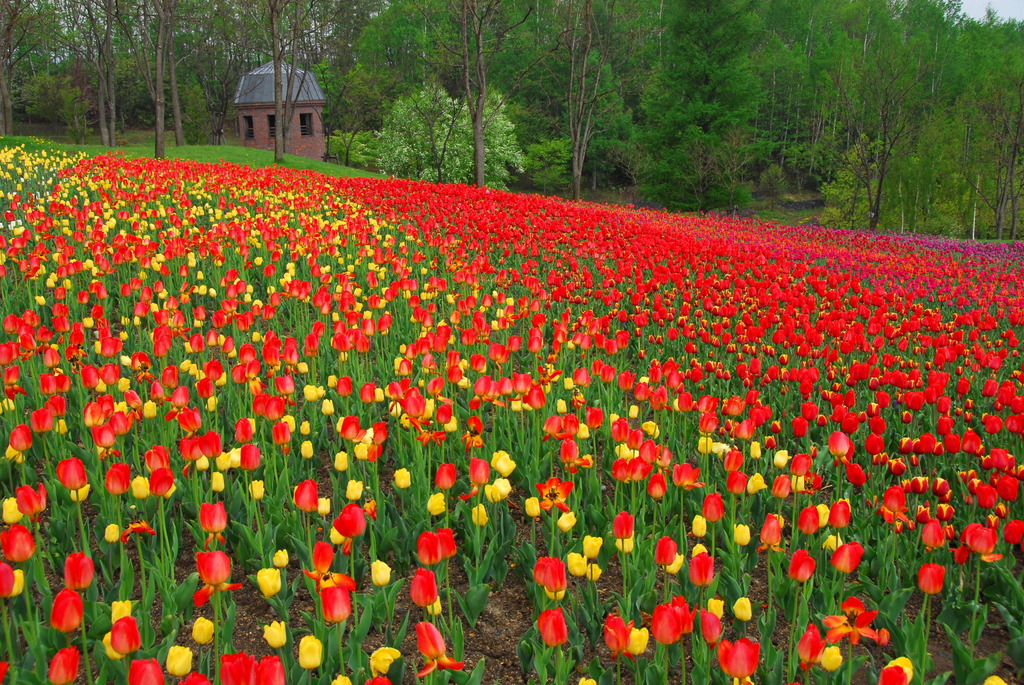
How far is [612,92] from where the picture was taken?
43.8 meters

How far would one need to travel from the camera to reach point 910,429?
478 centimetres

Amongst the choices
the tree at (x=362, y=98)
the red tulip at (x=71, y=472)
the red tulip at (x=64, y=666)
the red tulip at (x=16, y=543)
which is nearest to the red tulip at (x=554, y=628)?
the red tulip at (x=64, y=666)

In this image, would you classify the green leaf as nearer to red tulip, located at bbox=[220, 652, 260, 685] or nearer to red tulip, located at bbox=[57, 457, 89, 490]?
red tulip, located at bbox=[220, 652, 260, 685]

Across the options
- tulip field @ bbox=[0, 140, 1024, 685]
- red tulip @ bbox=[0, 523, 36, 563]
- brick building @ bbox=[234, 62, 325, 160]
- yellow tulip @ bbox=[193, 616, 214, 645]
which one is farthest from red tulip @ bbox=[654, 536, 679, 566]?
brick building @ bbox=[234, 62, 325, 160]

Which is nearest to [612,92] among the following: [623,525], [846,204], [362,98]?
[846,204]

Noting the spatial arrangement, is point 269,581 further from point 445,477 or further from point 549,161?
point 549,161

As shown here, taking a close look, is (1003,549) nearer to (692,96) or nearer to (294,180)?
(294,180)

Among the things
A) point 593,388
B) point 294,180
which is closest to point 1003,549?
point 593,388

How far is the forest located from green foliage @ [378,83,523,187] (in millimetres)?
116

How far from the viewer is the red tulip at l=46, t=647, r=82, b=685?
174 cm

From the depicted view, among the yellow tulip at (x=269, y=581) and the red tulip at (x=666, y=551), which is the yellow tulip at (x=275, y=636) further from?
the red tulip at (x=666, y=551)

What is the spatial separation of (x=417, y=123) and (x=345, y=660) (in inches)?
1478

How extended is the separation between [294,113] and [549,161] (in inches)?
728

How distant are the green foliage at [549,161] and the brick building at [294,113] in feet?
52.0
